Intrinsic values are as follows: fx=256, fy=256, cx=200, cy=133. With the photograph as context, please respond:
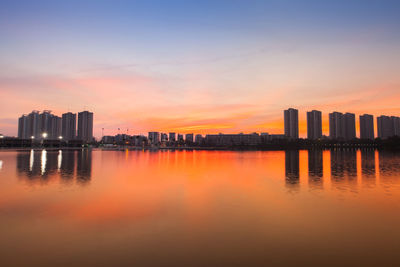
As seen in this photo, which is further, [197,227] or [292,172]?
[292,172]

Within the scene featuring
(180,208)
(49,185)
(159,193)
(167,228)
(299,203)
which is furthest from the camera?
(49,185)

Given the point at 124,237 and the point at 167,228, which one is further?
the point at 167,228

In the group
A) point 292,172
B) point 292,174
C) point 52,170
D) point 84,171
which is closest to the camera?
point 292,174

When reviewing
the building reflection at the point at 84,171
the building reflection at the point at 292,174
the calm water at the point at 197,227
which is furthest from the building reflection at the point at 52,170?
the building reflection at the point at 292,174

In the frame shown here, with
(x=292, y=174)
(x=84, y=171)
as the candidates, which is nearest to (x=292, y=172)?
(x=292, y=174)

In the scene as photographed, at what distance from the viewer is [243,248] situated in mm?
9688

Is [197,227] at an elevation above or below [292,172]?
below

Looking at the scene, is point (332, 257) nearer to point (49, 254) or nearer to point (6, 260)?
point (49, 254)

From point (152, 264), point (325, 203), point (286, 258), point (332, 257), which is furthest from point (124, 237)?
point (325, 203)

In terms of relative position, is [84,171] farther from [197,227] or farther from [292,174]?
[292,174]

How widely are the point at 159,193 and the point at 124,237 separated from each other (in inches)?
368

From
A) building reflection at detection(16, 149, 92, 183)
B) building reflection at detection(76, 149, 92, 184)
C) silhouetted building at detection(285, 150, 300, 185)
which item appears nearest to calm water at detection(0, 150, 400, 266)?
silhouetted building at detection(285, 150, 300, 185)

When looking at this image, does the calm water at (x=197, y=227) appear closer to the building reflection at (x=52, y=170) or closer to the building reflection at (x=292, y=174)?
the building reflection at (x=292, y=174)

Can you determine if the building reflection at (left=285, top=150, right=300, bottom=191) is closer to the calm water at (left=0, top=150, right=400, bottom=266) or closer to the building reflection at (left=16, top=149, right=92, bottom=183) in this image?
the calm water at (left=0, top=150, right=400, bottom=266)
